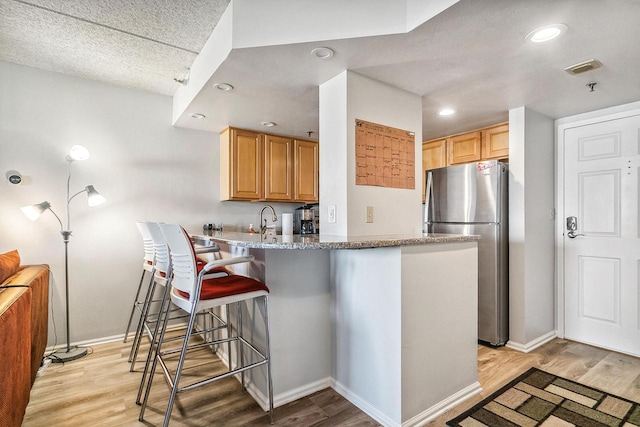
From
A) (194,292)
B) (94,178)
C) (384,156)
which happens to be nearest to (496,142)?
(384,156)

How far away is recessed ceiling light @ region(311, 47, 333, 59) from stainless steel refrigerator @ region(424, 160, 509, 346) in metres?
1.91

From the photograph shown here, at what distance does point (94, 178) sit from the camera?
2973 mm

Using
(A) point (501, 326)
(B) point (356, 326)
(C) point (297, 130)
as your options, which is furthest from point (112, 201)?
(A) point (501, 326)

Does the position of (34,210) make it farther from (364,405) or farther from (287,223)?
(364,405)

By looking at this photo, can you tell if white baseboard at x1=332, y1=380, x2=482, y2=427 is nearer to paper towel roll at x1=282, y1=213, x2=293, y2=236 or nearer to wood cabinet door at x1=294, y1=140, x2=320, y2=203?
paper towel roll at x1=282, y1=213, x2=293, y2=236

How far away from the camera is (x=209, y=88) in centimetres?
239

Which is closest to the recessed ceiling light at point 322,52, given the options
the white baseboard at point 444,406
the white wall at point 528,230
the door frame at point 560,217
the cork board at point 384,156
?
the cork board at point 384,156

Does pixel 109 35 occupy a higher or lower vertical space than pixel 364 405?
higher

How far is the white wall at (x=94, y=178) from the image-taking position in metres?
2.68

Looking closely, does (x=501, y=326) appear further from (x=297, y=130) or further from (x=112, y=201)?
(x=112, y=201)

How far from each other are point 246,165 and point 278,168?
405 millimetres

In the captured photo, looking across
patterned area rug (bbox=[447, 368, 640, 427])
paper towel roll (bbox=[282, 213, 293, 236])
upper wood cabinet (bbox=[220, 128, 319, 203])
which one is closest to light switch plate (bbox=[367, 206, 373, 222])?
paper towel roll (bbox=[282, 213, 293, 236])

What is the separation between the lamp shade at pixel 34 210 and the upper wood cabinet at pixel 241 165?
5.09 feet

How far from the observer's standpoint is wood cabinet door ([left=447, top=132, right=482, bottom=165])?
3.47 m
